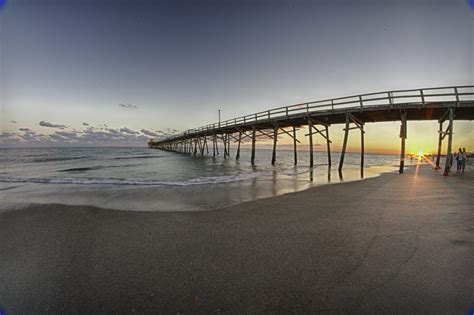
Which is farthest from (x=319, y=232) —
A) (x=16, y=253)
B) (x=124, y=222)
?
(x=16, y=253)

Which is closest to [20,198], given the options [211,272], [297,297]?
[211,272]

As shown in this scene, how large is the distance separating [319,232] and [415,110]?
1508 cm

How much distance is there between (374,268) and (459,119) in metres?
20.0

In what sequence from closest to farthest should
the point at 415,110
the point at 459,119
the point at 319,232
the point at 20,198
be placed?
the point at 319,232 < the point at 20,198 < the point at 415,110 < the point at 459,119

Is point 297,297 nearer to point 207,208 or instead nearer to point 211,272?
point 211,272

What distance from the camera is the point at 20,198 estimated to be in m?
6.82

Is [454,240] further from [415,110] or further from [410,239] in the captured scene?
[415,110]

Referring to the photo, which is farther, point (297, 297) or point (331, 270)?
point (331, 270)

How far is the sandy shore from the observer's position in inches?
75.9

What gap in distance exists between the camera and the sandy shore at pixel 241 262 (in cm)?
193

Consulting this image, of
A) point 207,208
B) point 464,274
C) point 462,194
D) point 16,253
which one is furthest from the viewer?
point 462,194

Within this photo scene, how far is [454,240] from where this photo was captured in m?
3.12

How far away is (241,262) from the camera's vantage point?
102 inches

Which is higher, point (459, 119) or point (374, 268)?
point (459, 119)
